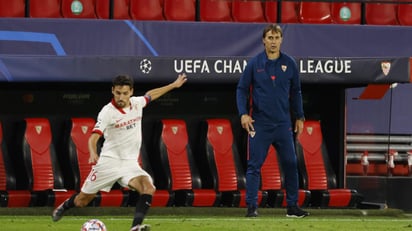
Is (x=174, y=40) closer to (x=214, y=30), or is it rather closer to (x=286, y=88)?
(x=214, y=30)

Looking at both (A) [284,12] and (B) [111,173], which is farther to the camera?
(A) [284,12]

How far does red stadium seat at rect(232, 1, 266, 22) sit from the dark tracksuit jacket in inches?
216

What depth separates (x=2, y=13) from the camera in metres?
17.1

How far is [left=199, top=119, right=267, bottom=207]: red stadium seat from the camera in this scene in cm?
1608

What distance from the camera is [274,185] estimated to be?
1641 cm

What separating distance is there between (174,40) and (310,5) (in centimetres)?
278

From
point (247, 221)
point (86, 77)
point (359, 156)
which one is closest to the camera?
point (247, 221)

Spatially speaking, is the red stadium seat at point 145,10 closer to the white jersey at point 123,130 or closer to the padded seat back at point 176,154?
the padded seat back at point 176,154

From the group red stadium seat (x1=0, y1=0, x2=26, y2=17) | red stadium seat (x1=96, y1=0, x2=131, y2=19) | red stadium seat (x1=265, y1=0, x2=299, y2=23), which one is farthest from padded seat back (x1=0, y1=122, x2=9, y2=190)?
red stadium seat (x1=265, y1=0, x2=299, y2=23)

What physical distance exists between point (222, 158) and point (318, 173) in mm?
1400

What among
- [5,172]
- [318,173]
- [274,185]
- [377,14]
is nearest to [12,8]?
[5,172]

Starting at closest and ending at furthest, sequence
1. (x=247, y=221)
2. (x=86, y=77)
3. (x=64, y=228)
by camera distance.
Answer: (x=64, y=228), (x=247, y=221), (x=86, y=77)

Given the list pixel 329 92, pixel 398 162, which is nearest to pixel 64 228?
pixel 329 92

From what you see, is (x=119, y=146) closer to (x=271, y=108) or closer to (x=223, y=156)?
(x=271, y=108)
